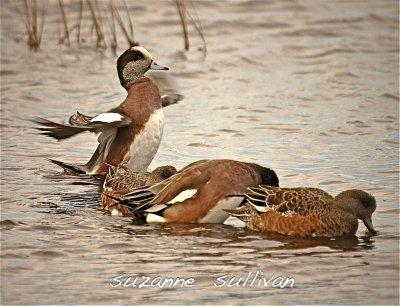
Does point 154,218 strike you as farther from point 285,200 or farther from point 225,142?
point 225,142

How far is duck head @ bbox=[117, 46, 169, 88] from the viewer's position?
9680 mm

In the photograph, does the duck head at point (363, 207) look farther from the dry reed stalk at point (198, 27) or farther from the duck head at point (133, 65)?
the dry reed stalk at point (198, 27)

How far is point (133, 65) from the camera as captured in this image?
382 inches

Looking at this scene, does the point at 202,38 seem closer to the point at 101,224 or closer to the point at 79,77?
the point at 79,77

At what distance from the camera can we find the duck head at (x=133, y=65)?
968 cm

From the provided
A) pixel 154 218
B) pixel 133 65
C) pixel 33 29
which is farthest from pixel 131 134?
pixel 33 29

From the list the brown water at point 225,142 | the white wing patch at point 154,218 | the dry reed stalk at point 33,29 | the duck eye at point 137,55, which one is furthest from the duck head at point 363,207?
the dry reed stalk at point 33,29

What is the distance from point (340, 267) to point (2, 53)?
8183 millimetres

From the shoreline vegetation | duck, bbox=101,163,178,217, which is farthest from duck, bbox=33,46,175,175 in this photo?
the shoreline vegetation

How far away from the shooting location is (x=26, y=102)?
12055 millimetres

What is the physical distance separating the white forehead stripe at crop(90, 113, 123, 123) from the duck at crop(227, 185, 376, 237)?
1.71 metres

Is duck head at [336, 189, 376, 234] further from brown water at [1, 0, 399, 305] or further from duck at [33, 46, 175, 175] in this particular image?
duck at [33, 46, 175, 175]

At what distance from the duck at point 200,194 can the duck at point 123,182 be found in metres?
0.23

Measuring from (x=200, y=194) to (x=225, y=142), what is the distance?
9.24 feet
